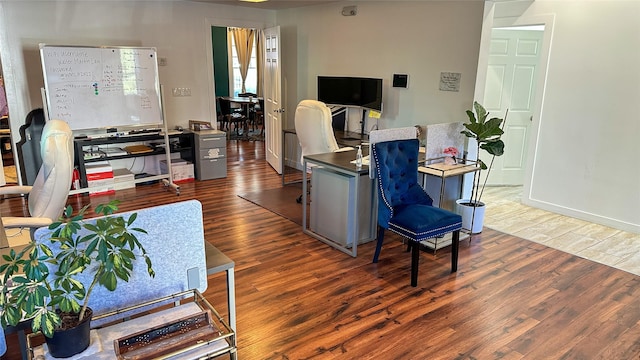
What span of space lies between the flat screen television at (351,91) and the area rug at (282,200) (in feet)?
4.10

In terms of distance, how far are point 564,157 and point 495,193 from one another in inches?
41.6

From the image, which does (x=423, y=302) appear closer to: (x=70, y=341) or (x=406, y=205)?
(x=406, y=205)

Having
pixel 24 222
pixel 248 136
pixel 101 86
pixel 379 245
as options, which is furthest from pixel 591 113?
pixel 248 136

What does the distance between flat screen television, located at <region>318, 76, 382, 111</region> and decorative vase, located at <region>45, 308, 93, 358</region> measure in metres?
4.15

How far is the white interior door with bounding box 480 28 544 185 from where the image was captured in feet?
17.4

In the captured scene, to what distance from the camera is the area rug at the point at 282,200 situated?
178 inches

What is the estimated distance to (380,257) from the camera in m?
3.55

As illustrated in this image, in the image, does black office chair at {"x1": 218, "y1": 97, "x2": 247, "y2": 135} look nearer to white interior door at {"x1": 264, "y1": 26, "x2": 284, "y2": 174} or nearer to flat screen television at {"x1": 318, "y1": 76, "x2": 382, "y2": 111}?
white interior door at {"x1": 264, "y1": 26, "x2": 284, "y2": 174}

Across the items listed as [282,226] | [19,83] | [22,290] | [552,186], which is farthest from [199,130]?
[22,290]

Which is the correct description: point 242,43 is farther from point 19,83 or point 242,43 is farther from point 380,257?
point 380,257

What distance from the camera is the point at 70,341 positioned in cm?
131

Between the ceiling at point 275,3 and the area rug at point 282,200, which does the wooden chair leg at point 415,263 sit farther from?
the ceiling at point 275,3

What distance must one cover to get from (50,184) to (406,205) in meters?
2.34

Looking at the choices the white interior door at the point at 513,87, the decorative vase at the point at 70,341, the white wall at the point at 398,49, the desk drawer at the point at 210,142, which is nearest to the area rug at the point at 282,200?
the desk drawer at the point at 210,142
